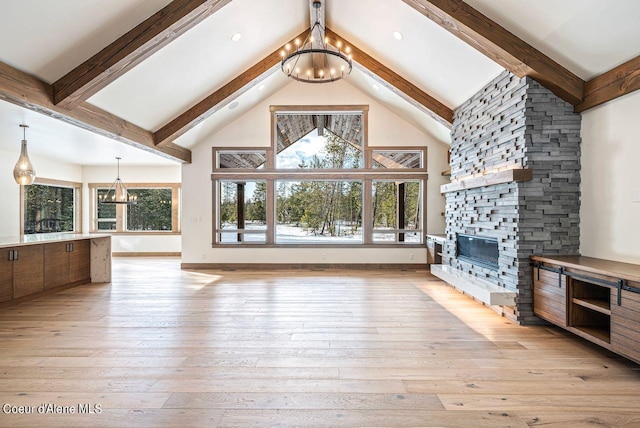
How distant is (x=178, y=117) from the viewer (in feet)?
19.9

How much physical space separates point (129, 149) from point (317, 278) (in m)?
4.73

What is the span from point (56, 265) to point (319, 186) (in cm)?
501

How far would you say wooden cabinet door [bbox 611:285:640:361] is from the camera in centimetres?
260

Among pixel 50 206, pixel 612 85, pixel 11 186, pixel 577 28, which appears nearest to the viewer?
pixel 577 28

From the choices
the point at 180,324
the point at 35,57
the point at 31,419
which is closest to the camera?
the point at 31,419

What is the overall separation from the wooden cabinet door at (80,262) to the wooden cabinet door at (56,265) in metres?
0.13

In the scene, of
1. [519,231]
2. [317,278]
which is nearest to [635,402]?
[519,231]

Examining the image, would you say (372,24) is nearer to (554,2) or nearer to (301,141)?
(554,2)

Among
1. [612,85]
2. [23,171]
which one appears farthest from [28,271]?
[612,85]

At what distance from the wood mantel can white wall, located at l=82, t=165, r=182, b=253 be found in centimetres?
766

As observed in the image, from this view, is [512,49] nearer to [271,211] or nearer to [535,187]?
[535,187]

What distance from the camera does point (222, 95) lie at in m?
5.99

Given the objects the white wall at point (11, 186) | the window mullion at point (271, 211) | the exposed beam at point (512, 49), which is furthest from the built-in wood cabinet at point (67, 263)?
the exposed beam at point (512, 49)

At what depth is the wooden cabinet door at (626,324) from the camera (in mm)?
2598
